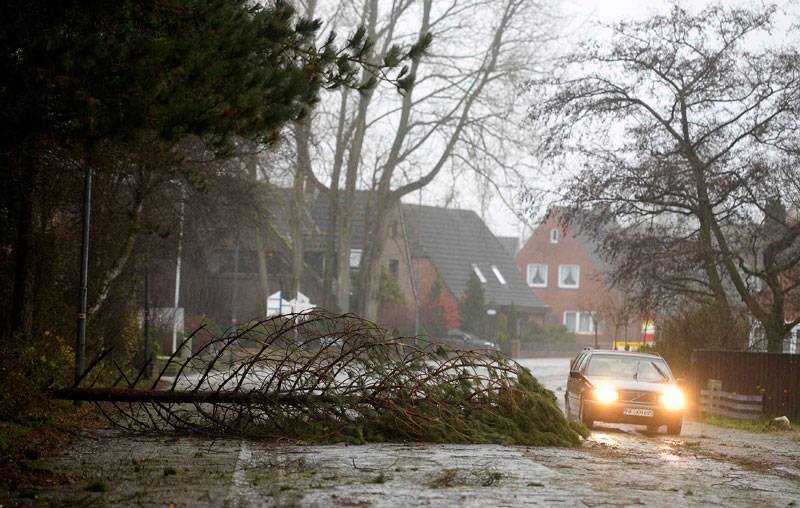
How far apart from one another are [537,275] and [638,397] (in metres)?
64.9

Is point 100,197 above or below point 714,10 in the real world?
below

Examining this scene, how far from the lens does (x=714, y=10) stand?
82.9 feet

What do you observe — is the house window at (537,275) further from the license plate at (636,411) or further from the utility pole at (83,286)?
the utility pole at (83,286)

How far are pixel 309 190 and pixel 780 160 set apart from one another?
24.7 metres

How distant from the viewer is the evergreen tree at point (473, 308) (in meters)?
64.9

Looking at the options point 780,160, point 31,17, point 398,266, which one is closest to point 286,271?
point 398,266

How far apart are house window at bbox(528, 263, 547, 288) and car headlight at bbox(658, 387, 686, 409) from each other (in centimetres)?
6393

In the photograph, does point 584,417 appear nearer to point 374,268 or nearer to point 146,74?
point 146,74

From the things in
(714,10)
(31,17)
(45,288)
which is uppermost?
(714,10)

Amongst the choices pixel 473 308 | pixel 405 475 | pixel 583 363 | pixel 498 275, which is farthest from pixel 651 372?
pixel 498 275

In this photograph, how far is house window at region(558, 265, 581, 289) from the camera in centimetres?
8012

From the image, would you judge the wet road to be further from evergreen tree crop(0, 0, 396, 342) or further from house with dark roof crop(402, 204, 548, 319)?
house with dark roof crop(402, 204, 548, 319)

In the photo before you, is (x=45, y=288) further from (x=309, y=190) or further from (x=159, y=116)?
(x=309, y=190)

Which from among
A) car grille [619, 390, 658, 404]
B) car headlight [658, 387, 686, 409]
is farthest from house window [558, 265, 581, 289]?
car grille [619, 390, 658, 404]
